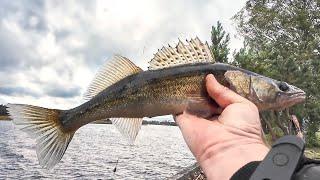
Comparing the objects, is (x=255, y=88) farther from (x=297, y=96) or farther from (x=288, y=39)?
(x=288, y=39)

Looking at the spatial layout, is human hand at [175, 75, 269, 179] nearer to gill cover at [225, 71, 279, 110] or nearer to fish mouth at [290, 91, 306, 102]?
gill cover at [225, 71, 279, 110]

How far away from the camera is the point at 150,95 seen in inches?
165

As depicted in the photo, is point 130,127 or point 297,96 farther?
point 130,127

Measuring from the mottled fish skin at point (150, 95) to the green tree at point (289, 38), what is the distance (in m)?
36.8

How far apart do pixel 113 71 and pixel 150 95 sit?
16.6 inches

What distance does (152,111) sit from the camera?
4.18 meters

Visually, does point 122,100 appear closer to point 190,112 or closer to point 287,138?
point 190,112

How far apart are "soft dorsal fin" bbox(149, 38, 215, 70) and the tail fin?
3.61 ft

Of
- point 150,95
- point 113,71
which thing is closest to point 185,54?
point 150,95

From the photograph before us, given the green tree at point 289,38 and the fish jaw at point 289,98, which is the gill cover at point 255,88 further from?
the green tree at point 289,38

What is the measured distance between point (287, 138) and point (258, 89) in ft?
6.80

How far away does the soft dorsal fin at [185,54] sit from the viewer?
4195 millimetres

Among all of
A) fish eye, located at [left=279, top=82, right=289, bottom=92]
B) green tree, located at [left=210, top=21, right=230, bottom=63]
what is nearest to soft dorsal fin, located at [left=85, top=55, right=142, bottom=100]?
fish eye, located at [left=279, top=82, right=289, bottom=92]

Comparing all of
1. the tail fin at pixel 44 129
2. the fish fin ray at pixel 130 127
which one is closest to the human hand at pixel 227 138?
the fish fin ray at pixel 130 127
